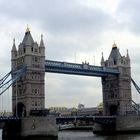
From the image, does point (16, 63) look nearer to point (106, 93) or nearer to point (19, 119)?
point (19, 119)

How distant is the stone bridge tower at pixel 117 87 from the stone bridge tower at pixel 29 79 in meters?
32.0

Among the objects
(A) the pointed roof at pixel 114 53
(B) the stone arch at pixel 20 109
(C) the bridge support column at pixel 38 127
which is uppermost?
(A) the pointed roof at pixel 114 53

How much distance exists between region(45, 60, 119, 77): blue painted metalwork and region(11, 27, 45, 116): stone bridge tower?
3.78 m

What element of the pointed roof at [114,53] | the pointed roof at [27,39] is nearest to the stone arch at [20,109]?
the pointed roof at [27,39]

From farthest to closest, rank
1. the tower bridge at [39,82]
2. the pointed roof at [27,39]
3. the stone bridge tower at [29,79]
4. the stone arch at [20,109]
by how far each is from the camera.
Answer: the stone arch at [20,109] < the pointed roof at [27,39] < the stone bridge tower at [29,79] < the tower bridge at [39,82]

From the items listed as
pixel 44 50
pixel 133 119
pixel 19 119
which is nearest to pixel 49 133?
pixel 19 119

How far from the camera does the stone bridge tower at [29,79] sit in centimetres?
11019

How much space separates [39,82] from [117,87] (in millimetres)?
33854

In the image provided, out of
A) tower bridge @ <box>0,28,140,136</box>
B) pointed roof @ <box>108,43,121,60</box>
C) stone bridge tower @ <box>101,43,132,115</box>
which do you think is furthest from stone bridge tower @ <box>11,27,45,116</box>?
pointed roof @ <box>108,43,121,60</box>

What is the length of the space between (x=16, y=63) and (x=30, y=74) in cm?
751

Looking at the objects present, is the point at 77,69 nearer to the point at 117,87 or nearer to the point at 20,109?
the point at 117,87

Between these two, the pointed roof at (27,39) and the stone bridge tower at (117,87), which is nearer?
the pointed roof at (27,39)

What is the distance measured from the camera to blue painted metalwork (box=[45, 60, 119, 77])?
11619 centimetres

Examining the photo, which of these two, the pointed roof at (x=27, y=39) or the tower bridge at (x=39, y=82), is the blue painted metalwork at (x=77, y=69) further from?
the pointed roof at (x=27, y=39)
